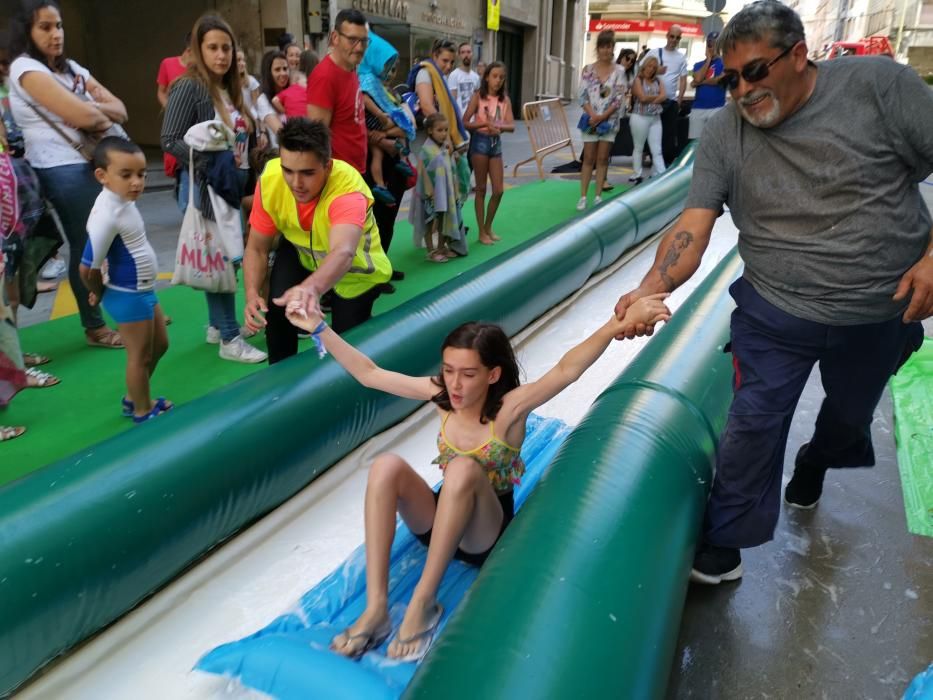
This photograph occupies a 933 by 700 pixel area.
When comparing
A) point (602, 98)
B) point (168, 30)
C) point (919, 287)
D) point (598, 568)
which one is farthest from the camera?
point (168, 30)

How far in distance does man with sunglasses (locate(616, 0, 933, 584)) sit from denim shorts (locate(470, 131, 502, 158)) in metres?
3.73

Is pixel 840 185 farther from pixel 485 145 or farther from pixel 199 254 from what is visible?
pixel 485 145

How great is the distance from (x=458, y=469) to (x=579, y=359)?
1.37 feet

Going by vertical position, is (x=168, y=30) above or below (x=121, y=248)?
above

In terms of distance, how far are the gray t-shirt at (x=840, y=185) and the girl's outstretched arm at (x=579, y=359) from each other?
1.10ft

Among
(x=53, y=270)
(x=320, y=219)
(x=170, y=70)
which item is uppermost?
(x=170, y=70)

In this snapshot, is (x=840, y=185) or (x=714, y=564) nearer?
(x=840, y=185)

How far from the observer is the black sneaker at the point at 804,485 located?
230 cm

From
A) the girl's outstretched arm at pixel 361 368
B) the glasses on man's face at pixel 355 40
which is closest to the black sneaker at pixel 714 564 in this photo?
the girl's outstretched arm at pixel 361 368

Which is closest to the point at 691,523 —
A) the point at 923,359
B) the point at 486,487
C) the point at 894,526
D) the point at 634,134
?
the point at 486,487

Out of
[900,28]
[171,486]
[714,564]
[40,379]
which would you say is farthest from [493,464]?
[900,28]

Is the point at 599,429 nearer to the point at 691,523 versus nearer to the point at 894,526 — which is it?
the point at 691,523

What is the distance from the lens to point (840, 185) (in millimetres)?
1675

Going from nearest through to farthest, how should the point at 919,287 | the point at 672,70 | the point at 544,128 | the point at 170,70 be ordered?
the point at 919,287 → the point at 170,70 → the point at 672,70 → the point at 544,128
